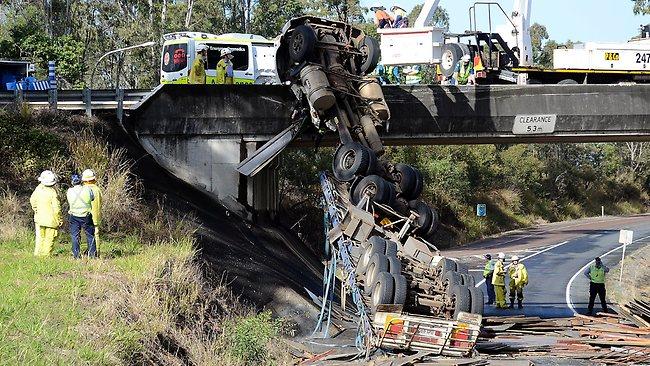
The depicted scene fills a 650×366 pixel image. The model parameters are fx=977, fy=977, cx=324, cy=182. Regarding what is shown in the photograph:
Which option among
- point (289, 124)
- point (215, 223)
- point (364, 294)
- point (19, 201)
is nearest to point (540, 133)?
point (289, 124)

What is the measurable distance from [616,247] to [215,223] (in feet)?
95.2

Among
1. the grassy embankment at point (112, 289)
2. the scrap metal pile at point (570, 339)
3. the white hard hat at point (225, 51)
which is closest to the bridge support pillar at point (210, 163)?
the grassy embankment at point (112, 289)

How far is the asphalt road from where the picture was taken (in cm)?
3022

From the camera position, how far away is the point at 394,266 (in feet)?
54.1

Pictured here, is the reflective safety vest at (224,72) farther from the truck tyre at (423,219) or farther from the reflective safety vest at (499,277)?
the truck tyre at (423,219)

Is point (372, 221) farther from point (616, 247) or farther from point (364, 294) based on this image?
point (616, 247)

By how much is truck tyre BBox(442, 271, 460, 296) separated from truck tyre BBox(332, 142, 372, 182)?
172 inches

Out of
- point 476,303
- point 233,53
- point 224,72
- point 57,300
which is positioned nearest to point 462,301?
point 476,303

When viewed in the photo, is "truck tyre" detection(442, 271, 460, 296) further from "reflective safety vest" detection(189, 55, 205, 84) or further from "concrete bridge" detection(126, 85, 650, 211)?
"reflective safety vest" detection(189, 55, 205, 84)

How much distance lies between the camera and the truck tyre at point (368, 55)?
926 inches

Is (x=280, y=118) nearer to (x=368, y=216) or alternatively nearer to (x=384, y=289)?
(x=368, y=216)

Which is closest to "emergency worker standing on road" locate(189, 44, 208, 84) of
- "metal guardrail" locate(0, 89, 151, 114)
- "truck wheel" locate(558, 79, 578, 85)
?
"metal guardrail" locate(0, 89, 151, 114)

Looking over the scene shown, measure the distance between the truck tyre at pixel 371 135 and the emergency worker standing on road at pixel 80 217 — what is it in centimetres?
733

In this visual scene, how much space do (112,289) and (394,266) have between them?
15.4ft
